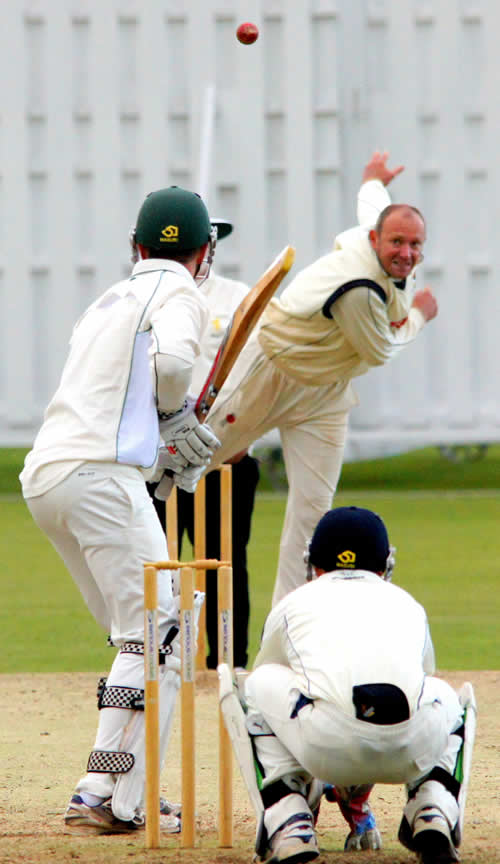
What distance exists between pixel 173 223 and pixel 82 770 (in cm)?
149

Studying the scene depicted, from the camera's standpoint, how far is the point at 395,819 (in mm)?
3561

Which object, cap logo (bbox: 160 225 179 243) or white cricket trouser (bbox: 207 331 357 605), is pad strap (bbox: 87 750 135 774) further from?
white cricket trouser (bbox: 207 331 357 605)

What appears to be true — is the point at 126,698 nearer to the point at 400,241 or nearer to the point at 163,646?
the point at 163,646

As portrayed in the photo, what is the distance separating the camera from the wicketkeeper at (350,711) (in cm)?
290

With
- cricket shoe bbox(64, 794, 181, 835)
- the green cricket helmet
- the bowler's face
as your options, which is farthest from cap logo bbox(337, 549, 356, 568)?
the bowler's face

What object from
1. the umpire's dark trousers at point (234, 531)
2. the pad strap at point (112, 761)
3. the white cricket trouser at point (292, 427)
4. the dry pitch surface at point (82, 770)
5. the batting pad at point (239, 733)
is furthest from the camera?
the umpire's dark trousers at point (234, 531)

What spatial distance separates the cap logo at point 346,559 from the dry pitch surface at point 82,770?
60cm

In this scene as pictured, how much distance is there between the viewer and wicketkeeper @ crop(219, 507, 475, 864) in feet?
9.52

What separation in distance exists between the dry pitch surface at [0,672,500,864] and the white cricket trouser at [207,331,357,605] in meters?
0.60

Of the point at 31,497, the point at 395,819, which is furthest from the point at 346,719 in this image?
the point at 31,497

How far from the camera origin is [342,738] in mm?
2895

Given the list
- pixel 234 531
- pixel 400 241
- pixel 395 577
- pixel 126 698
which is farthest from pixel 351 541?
pixel 395 577

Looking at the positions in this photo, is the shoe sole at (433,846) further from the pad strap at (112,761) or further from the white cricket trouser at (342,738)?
the pad strap at (112,761)

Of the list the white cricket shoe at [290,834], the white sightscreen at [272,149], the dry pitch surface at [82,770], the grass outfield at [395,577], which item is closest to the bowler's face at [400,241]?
the dry pitch surface at [82,770]
